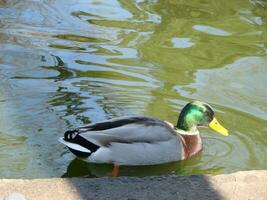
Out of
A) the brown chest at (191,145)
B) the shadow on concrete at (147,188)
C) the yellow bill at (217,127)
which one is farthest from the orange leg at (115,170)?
the shadow on concrete at (147,188)

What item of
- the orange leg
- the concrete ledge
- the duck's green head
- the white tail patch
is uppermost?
the concrete ledge

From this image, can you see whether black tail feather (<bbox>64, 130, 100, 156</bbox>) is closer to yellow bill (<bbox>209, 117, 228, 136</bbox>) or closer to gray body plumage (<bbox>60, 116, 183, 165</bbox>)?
gray body plumage (<bbox>60, 116, 183, 165</bbox>)

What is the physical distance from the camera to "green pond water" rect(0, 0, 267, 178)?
17.0 ft

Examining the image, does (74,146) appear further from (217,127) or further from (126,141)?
(217,127)

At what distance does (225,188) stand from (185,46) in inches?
152

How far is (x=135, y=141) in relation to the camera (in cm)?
510

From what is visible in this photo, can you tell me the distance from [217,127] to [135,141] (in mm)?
721

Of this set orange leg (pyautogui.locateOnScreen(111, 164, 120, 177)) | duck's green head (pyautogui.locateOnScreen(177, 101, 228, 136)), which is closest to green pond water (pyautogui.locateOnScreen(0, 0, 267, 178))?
orange leg (pyautogui.locateOnScreen(111, 164, 120, 177))

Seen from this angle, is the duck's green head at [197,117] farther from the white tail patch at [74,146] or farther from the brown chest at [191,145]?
the white tail patch at [74,146]

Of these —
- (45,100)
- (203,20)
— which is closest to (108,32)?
(203,20)

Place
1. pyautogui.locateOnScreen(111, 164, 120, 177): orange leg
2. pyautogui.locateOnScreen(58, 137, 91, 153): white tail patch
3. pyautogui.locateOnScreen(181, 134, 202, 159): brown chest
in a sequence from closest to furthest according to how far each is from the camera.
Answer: pyautogui.locateOnScreen(58, 137, 91, 153): white tail patch < pyautogui.locateOnScreen(111, 164, 120, 177): orange leg < pyautogui.locateOnScreen(181, 134, 202, 159): brown chest

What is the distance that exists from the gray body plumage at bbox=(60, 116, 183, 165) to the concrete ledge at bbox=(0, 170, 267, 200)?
3.54 ft

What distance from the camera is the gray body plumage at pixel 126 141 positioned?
4957 millimetres

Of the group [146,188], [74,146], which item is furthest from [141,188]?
[74,146]
